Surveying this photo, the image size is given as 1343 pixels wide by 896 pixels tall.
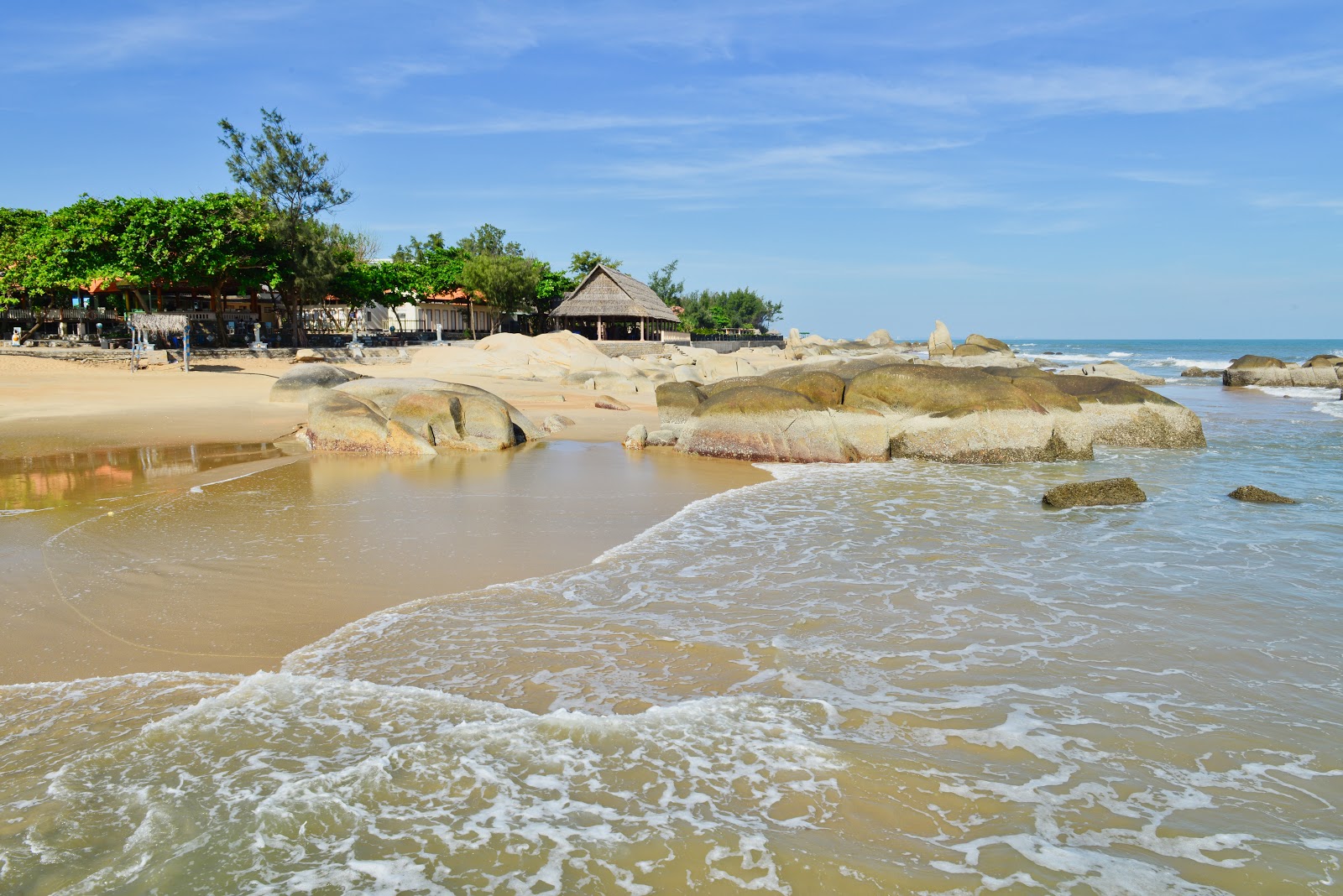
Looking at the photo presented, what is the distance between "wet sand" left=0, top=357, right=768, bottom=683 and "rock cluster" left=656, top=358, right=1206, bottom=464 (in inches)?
29.5

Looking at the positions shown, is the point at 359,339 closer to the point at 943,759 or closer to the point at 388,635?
the point at 388,635

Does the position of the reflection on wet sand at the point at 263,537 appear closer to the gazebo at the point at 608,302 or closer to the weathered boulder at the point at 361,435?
the weathered boulder at the point at 361,435

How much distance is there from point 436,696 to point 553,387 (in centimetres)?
2032

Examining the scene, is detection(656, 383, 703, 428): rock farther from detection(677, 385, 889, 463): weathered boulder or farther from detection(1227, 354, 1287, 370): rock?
detection(1227, 354, 1287, 370): rock

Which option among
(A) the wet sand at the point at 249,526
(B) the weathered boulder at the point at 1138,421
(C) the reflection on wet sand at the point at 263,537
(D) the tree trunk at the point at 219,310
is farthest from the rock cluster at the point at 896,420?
(D) the tree trunk at the point at 219,310

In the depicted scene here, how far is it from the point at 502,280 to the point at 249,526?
129 ft

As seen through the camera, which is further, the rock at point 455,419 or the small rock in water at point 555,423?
the small rock in water at point 555,423

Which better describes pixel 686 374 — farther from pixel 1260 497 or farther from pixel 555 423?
pixel 1260 497

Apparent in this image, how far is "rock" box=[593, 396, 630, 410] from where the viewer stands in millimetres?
20114

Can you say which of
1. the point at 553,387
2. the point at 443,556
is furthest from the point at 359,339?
the point at 443,556

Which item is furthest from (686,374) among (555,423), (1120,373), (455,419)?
(1120,373)

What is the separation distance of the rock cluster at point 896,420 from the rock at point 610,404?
6148 millimetres

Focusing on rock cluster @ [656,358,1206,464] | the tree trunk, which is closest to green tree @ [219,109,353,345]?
the tree trunk

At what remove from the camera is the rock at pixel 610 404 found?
2011cm
